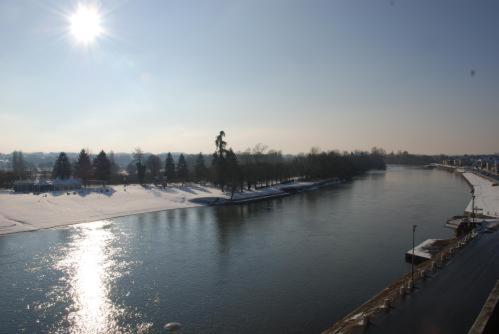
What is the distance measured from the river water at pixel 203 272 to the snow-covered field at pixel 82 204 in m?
5.67

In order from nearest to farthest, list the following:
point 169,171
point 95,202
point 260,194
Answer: point 95,202 < point 260,194 < point 169,171

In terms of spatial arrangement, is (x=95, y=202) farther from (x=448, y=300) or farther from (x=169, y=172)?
(x=448, y=300)

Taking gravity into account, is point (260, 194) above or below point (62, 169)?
below

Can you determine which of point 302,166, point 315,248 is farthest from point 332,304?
point 302,166

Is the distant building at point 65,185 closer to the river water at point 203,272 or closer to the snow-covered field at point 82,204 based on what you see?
the snow-covered field at point 82,204

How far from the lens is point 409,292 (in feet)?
69.5

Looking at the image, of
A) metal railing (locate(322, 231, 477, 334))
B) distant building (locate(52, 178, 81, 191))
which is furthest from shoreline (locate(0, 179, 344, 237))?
metal railing (locate(322, 231, 477, 334))

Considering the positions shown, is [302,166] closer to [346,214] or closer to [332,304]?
[346,214]

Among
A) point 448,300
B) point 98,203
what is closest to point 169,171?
point 98,203

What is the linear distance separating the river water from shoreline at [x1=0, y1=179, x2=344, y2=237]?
17.8 feet

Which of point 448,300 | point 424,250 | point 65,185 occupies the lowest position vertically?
point 424,250

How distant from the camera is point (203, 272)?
29203 millimetres

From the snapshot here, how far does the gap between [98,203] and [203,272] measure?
44965mm

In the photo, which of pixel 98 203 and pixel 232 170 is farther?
pixel 232 170
